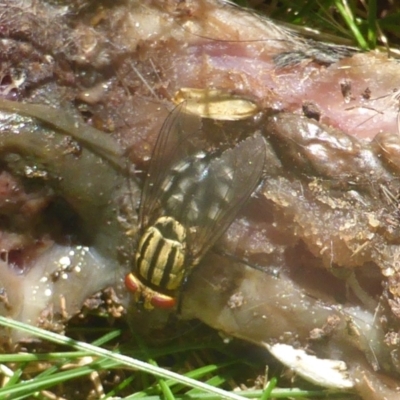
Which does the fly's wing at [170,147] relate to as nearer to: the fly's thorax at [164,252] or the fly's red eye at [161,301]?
the fly's thorax at [164,252]

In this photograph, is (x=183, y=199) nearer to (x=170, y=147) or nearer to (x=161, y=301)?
(x=170, y=147)

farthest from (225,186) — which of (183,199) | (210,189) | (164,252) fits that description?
(164,252)

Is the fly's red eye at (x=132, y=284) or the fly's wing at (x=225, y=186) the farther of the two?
the fly's red eye at (x=132, y=284)

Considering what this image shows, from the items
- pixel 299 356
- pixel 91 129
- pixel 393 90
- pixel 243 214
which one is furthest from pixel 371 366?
pixel 91 129

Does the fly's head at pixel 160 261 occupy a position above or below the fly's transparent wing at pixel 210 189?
below

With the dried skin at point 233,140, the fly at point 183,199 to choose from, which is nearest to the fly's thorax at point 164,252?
the fly at point 183,199

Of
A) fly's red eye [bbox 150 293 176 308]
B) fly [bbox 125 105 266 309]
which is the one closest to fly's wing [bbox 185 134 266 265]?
fly [bbox 125 105 266 309]

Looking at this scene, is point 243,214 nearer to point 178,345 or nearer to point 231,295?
point 231,295
